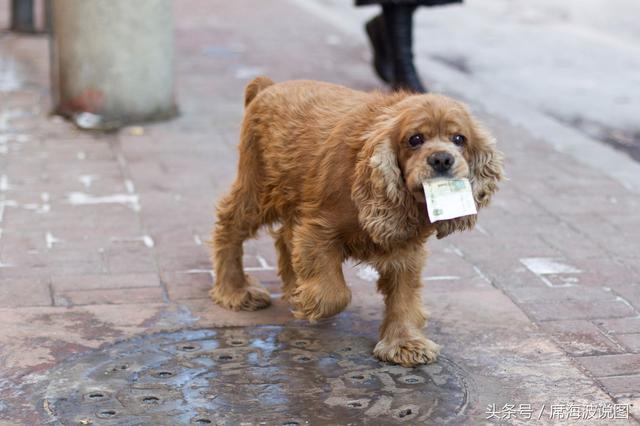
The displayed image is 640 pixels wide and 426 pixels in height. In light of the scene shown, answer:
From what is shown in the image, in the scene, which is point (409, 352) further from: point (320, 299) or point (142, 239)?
point (142, 239)

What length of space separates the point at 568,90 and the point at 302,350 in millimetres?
6904

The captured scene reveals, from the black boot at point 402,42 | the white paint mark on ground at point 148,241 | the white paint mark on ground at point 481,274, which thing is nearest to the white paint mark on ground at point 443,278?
the white paint mark on ground at point 481,274

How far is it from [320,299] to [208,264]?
57.2 inches

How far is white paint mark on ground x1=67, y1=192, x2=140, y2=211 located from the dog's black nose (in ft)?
10.1

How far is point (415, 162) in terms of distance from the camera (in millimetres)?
4062

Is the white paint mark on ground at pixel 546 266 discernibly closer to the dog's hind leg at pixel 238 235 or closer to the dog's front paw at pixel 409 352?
the dog's front paw at pixel 409 352

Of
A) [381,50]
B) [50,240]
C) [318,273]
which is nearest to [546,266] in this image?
[318,273]

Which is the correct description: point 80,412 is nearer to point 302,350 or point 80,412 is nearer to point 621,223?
point 302,350

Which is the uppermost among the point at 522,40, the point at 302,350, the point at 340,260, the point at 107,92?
the point at 340,260

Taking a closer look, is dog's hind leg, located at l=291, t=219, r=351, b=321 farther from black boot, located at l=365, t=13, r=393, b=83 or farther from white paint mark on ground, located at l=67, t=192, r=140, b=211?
black boot, located at l=365, t=13, r=393, b=83

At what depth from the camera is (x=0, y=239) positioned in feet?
19.8

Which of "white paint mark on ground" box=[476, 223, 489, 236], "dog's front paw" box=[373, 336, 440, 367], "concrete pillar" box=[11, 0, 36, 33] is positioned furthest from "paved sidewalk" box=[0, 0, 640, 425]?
"concrete pillar" box=[11, 0, 36, 33]

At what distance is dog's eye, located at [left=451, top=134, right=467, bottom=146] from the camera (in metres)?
4.15

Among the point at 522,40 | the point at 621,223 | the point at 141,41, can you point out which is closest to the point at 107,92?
the point at 141,41
